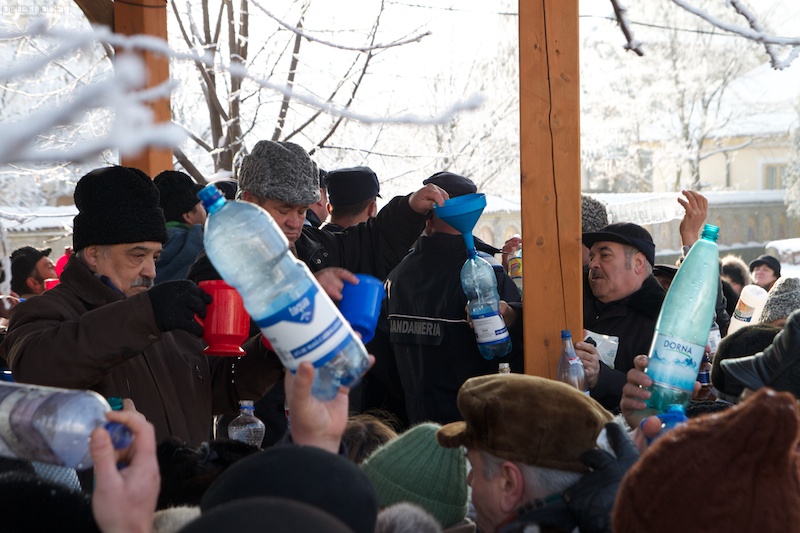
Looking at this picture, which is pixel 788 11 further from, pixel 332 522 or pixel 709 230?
pixel 332 522

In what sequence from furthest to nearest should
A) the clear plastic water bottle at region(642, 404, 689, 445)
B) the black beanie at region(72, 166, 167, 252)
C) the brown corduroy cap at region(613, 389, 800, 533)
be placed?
the black beanie at region(72, 166, 167, 252) < the clear plastic water bottle at region(642, 404, 689, 445) < the brown corduroy cap at region(613, 389, 800, 533)

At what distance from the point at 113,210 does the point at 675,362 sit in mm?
1809

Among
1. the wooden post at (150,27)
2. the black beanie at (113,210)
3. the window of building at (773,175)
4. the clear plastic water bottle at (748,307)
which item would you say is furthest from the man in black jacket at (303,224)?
the window of building at (773,175)

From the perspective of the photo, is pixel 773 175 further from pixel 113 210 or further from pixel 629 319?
pixel 113 210

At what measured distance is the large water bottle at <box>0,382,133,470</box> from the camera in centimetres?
170

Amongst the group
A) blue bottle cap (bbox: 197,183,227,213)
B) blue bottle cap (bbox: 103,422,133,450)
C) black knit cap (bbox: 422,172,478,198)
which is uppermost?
black knit cap (bbox: 422,172,478,198)

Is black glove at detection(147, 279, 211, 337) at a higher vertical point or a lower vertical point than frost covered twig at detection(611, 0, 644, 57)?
lower

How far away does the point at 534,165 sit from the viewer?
361cm

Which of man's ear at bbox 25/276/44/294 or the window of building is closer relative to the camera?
man's ear at bbox 25/276/44/294

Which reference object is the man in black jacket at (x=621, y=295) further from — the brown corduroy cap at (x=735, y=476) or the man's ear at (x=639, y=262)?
the brown corduroy cap at (x=735, y=476)

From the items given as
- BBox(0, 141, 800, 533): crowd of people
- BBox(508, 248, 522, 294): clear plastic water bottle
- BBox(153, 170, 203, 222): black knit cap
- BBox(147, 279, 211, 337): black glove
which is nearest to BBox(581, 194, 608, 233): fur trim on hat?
BBox(0, 141, 800, 533): crowd of people

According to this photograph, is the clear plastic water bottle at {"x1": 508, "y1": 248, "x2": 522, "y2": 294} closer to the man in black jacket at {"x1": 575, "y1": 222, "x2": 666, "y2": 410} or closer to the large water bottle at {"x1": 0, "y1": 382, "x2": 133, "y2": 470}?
the man in black jacket at {"x1": 575, "y1": 222, "x2": 666, "y2": 410}

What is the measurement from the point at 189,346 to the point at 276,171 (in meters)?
0.80

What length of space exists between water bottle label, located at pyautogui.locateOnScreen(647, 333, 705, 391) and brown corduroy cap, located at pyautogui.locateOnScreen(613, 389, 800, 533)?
0.98 m
